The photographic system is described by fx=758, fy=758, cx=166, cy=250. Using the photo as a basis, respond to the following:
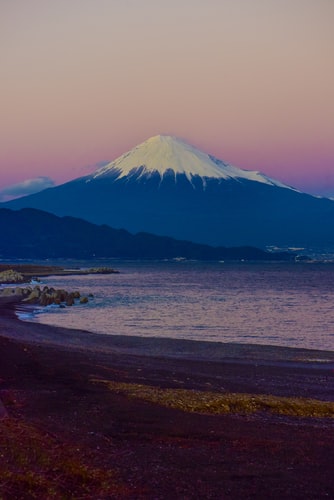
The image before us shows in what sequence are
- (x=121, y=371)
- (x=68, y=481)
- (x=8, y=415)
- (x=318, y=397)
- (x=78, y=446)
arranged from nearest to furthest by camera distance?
(x=68, y=481)
(x=78, y=446)
(x=8, y=415)
(x=318, y=397)
(x=121, y=371)

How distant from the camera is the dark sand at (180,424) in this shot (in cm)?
973

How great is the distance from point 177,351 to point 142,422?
1368cm

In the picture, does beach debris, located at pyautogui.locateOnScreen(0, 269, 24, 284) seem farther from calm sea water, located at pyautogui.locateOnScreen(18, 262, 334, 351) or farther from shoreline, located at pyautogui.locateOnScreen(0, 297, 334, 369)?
shoreline, located at pyautogui.locateOnScreen(0, 297, 334, 369)

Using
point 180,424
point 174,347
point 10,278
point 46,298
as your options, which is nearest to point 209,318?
point 46,298

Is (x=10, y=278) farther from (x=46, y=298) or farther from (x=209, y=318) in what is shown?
(x=209, y=318)

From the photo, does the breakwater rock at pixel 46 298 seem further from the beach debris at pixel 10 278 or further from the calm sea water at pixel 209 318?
the beach debris at pixel 10 278

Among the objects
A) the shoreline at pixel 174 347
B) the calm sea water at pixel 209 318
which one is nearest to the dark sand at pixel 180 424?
the shoreline at pixel 174 347

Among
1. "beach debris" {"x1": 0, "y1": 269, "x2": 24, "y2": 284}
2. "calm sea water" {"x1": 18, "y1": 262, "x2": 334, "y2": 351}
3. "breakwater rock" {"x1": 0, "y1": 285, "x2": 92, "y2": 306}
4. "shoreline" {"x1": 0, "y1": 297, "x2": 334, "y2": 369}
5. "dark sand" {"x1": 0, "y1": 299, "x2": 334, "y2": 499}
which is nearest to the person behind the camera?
"dark sand" {"x1": 0, "y1": 299, "x2": 334, "y2": 499}

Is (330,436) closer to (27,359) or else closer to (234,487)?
(234,487)

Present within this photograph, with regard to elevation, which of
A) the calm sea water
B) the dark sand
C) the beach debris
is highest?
the beach debris

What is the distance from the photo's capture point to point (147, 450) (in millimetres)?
10961

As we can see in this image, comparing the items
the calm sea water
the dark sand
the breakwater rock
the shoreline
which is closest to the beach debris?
the breakwater rock

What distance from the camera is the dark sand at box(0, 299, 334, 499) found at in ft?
31.9

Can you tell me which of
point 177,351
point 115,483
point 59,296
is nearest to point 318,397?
point 115,483
